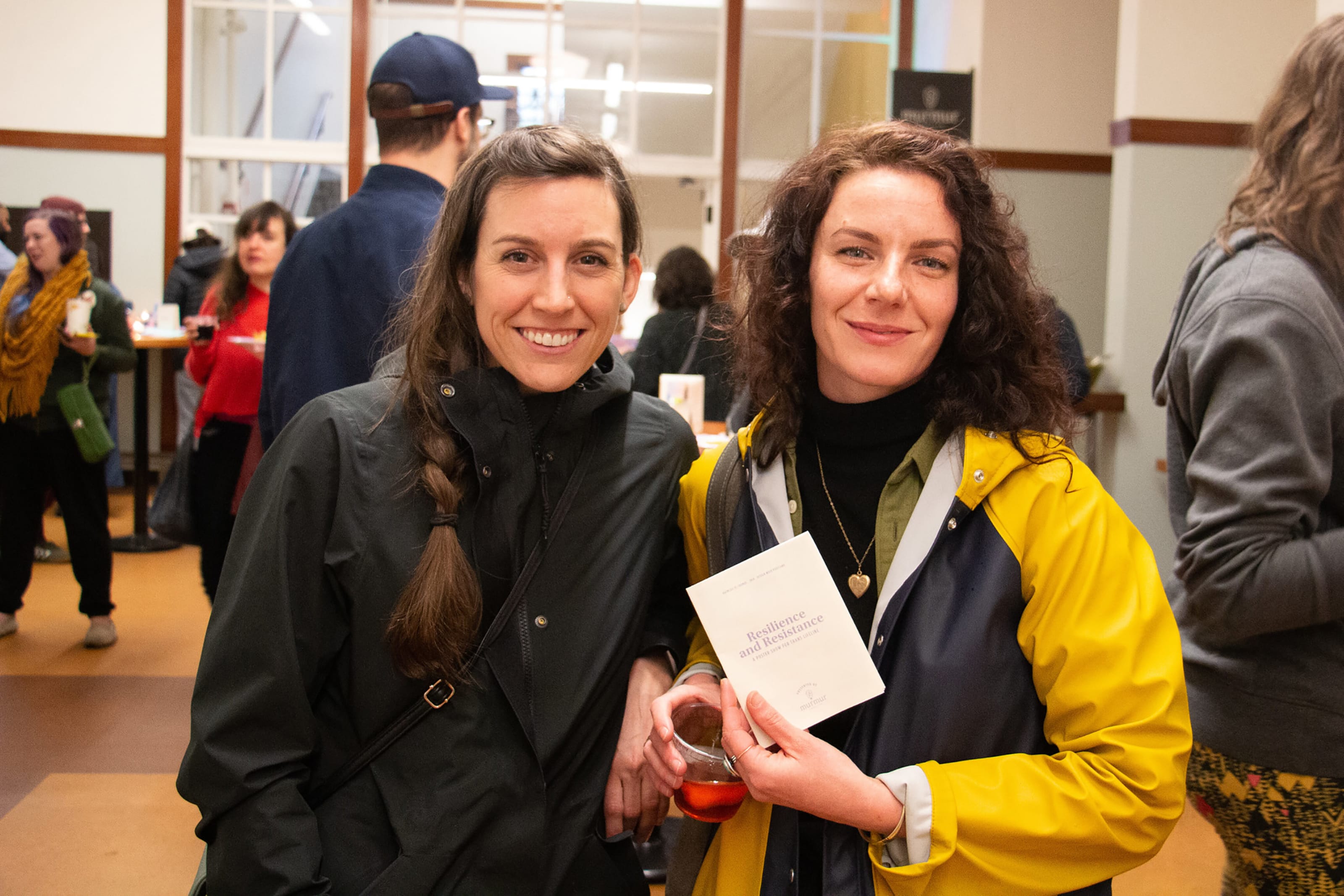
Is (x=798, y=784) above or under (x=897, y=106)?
under

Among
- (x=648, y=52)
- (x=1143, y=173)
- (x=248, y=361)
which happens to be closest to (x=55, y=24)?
(x=648, y=52)

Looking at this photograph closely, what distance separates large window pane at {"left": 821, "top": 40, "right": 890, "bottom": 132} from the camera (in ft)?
29.3

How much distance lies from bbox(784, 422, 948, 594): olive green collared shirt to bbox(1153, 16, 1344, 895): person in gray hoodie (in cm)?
44

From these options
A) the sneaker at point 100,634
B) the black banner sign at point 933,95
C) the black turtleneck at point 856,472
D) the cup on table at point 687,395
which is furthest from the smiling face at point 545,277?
the black banner sign at point 933,95

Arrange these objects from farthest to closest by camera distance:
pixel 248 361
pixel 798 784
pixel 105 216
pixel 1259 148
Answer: pixel 105 216
pixel 248 361
pixel 1259 148
pixel 798 784

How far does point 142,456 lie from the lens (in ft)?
20.4

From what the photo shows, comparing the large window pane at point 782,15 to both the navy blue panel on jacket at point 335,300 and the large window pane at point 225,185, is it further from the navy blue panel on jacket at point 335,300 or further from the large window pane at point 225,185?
the navy blue panel on jacket at point 335,300

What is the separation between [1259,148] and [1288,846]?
3.26 feet

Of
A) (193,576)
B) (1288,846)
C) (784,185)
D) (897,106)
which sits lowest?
(193,576)

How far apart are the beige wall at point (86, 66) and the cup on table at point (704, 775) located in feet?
29.1

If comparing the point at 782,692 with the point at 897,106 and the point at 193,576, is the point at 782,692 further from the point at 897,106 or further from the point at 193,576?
the point at 193,576

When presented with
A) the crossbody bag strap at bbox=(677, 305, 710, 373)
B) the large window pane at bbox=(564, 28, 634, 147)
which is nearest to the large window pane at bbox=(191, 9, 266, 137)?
the large window pane at bbox=(564, 28, 634, 147)

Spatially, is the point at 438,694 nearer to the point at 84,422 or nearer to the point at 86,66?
the point at 84,422

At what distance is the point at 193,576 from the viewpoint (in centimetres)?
586
